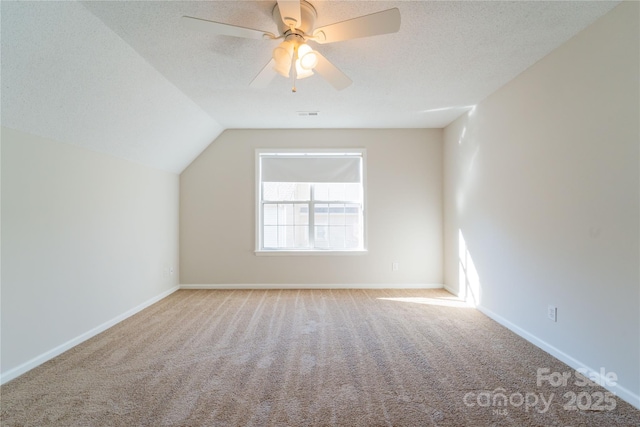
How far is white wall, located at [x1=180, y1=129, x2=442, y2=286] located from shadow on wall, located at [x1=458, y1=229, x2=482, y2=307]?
553 millimetres

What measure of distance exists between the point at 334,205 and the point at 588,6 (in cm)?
332

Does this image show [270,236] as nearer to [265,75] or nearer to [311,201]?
[311,201]

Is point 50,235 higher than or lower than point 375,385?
higher

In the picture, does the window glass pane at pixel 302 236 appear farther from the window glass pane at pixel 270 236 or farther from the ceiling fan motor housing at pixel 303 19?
the ceiling fan motor housing at pixel 303 19

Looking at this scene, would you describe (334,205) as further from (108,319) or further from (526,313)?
(108,319)

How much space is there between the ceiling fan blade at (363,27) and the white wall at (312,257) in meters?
2.69

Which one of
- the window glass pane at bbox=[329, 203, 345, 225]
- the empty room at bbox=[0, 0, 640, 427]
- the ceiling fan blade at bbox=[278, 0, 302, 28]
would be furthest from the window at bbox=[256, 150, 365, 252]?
the ceiling fan blade at bbox=[278, 0, 302, 28]

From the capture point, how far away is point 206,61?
2.45 metres

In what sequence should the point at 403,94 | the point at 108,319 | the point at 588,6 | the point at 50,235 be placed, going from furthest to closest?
the point at 403,94, the point at 108,319, the point at 50,235, the point at 588,6

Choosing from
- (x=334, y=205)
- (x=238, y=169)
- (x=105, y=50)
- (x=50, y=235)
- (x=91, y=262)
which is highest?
(x=105, y=50)

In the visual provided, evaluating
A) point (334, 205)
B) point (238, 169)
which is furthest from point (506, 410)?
point (238, 169)

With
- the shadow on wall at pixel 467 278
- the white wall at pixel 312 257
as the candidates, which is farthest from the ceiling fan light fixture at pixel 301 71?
the shadow on wall at pixel 467 278

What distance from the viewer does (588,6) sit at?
1809mm

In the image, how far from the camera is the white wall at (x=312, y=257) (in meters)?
4.39
